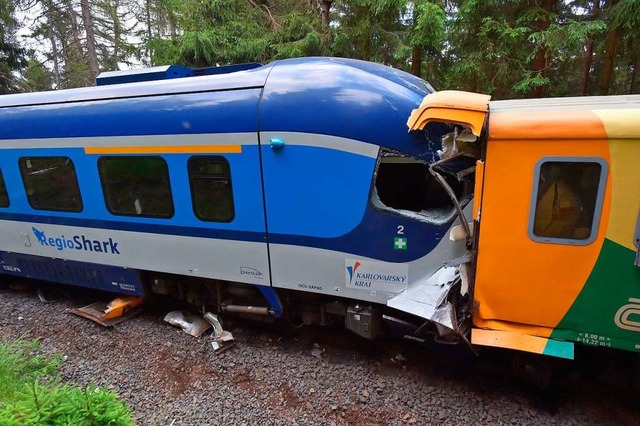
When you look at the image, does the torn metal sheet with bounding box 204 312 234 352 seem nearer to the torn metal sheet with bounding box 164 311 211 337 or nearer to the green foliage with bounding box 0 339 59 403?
the torn metal sheet with bounding box 164 311 211 337

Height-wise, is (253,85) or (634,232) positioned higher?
(253,85)

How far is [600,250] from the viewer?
2965 mm

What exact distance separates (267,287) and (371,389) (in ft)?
5.08

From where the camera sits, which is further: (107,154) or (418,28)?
(418,28)

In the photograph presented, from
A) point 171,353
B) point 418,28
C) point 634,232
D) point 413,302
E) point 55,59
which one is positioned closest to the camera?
point 634,232

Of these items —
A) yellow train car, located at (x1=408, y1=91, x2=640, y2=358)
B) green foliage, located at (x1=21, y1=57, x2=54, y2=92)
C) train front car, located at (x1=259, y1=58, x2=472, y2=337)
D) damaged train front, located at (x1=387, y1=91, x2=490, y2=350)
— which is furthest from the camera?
green foliage, located at (x1=21, y1=57, x2=54, y2=92)

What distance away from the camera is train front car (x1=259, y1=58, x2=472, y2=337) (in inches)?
144

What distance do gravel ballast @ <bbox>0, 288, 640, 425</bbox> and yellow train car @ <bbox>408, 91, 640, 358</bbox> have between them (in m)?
0.88

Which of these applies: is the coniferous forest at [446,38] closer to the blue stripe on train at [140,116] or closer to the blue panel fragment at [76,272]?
the blue stripe on train at [140,116]

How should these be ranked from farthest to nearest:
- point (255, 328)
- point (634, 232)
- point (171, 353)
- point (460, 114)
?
point (255, 328) < point (171, 353) < point (460, 114) < point (634, 232)

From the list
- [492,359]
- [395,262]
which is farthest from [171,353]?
[492,359]

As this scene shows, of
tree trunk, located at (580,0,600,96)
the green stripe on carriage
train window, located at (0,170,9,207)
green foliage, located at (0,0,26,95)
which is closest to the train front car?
the green stripe on carriage

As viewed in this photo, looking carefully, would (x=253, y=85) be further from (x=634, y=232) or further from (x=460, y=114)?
(x=634, y=232)

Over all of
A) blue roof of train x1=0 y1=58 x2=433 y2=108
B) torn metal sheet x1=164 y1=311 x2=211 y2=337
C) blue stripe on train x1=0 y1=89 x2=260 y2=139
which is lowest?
torn metal sheet x1=164 y1=311 x2=211 y2=337
